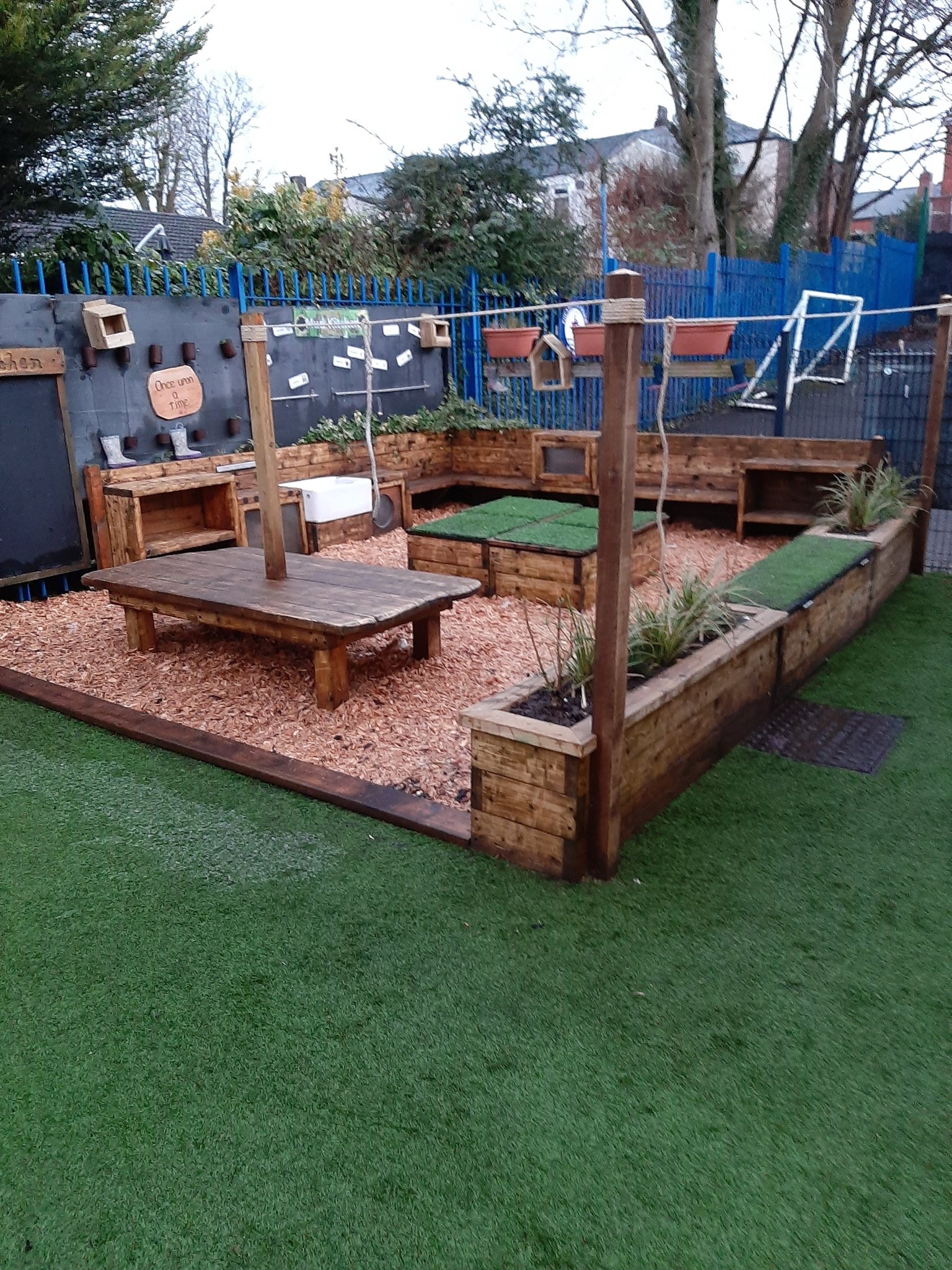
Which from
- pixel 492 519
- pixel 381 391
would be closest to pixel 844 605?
pixel 492 519

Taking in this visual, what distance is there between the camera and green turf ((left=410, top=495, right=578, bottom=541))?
6434 mm

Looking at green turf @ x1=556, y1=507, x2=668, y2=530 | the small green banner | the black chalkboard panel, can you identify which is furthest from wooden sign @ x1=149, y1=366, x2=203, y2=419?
green turf @ x1=556, y1=507, x2=668, y2=530

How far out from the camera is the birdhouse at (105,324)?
6.41m

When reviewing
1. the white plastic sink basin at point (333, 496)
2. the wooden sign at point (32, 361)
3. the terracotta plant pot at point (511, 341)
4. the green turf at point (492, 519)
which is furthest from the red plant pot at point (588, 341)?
the wooden sign at point (32, 361)

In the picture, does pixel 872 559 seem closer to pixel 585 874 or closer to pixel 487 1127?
pixel 585 874

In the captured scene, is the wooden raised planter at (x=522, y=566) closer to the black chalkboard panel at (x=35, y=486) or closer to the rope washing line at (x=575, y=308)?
the rope washing line at (x=575, y=308)

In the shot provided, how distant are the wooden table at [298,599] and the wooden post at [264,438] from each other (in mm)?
152

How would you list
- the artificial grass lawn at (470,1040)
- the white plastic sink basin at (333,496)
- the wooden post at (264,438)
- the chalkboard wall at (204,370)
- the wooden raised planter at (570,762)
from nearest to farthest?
the artificial grass lawn at (470,1040) < the wooden raised planter at (570,762) < the wooden post at (264,438) < the chalkboard wall at (204,370) < the white plastic sink basin at (333,496)

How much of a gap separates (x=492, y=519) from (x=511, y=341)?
1.35 metres

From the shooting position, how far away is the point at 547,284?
1162 cm

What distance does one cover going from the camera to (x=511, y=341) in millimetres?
7043

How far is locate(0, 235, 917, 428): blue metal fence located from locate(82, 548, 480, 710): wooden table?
163 centimetres

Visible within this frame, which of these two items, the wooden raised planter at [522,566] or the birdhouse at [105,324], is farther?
the birdhouse at [105,324]

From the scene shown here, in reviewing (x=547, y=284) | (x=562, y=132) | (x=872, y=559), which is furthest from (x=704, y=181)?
(x=872, y=559)
